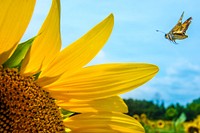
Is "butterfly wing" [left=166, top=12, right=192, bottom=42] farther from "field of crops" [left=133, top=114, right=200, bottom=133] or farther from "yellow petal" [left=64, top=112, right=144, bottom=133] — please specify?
"field of crops" [left=133, top=114, right=200, bottom=133]

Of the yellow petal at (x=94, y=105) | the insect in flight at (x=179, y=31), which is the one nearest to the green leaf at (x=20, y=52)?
the yellow petal at (x=94, y=105)

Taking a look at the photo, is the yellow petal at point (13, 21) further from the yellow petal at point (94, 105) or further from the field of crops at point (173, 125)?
the field of crops at point (173, 125)

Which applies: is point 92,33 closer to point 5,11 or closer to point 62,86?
point 62,86

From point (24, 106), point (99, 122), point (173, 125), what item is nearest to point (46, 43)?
point (24, 106)

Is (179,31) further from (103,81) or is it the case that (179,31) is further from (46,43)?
(46,43)

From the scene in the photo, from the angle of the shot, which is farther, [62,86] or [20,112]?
[62,86]

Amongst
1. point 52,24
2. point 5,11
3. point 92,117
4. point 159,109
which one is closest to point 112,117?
point 92,117
